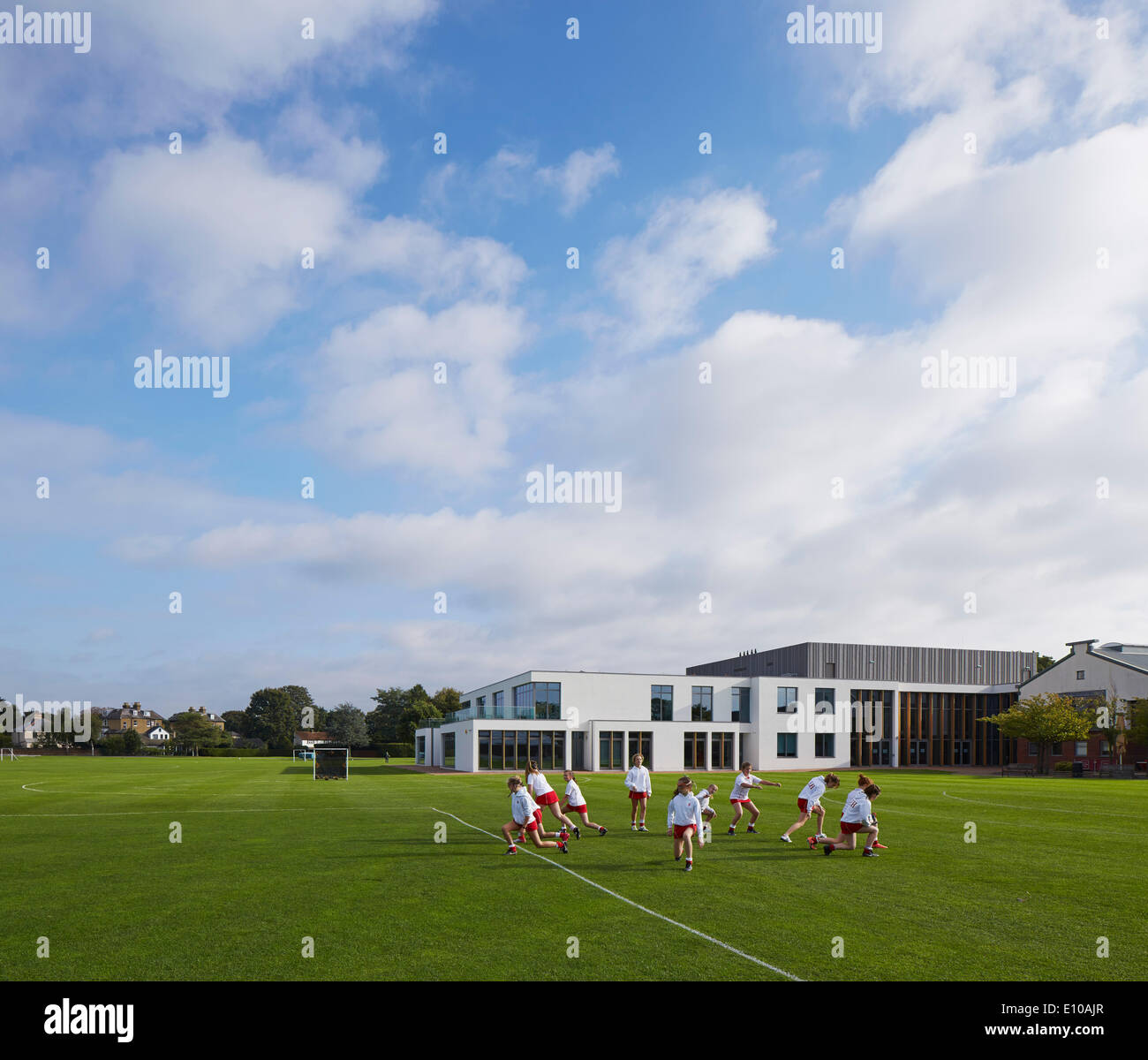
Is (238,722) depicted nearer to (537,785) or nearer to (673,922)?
(537,785)

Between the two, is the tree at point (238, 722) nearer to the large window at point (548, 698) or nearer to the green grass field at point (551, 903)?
the large window at point (548, 698)

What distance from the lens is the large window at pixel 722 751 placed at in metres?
70.2

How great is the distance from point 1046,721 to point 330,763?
Answer: 51.4m

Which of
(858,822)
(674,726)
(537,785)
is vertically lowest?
(674,726)

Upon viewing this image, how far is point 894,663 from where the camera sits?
276ft

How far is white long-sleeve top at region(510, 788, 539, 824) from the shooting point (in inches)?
698

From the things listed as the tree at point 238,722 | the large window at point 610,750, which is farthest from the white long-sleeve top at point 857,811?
the tree at point 238,722

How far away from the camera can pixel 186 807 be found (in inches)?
1124

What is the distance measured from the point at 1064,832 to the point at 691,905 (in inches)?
581

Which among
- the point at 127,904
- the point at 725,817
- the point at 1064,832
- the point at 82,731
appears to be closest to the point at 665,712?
the point at 725,817

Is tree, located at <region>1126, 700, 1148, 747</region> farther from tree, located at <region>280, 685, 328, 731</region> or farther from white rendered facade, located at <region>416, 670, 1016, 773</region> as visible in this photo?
tree, located at <region>280, 685, 328, 731</region>

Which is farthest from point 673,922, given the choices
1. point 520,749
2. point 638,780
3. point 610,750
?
point 610,750

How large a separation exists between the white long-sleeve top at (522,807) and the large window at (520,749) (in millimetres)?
47240

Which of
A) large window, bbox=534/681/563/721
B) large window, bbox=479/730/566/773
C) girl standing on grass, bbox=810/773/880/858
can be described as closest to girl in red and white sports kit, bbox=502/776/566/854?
girl standing on grass, bbox=810/773/880/858
